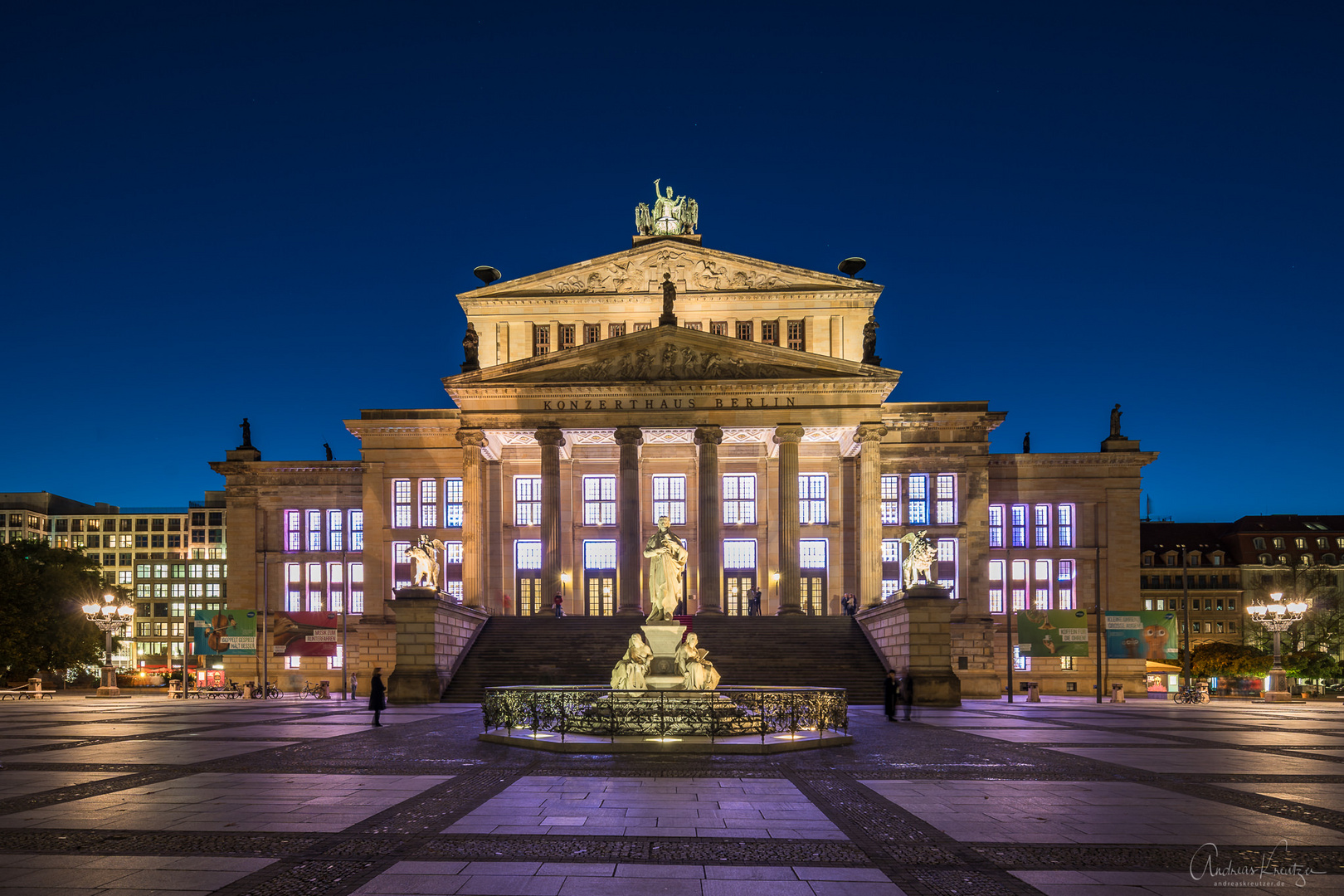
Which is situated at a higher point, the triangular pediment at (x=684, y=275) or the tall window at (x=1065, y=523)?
the triangular pediment at (x=684, y=275)

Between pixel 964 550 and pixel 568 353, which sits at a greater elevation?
pixel 568 353

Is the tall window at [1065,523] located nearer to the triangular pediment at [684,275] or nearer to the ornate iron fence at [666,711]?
the triangular pediment at [684,275]

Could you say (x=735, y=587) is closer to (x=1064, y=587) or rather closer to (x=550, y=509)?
(x=550, y=509)

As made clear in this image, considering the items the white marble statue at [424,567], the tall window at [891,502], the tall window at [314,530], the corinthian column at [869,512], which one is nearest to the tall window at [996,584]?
the tall window at [891,502]

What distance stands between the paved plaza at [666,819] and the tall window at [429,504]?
36454mm

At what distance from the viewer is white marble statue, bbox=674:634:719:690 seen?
23.8 metres

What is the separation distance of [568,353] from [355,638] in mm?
22108

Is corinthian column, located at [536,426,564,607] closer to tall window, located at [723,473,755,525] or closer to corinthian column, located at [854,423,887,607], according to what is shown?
tall window, located at [723,473,755,525]

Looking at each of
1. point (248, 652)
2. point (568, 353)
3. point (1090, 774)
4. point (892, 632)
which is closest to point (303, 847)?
point (1090, 774)

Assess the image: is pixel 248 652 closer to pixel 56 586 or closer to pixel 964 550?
pixel 56 586

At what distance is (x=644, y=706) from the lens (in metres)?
22.3

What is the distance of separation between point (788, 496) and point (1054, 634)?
48.9 feet

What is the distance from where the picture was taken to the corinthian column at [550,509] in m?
51.3

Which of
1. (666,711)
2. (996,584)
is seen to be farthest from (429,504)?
(666,711)
